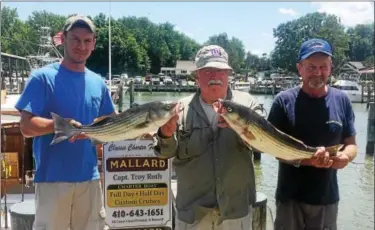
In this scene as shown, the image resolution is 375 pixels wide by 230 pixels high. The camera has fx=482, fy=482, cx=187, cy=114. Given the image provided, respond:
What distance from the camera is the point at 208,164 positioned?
3.27 metres

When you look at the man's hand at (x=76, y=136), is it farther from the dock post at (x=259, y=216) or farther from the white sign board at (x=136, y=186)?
the dock post at (x=259, y=216)

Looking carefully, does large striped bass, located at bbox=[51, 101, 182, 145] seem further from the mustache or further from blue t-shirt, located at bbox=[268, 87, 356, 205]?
blue t-shirt, located at bbox=[268, 87, 356, 205]

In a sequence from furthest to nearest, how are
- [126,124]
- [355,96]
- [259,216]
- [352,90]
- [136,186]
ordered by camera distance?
[352,90] → [355,96] → [259,216] → [136,186] → [126,124]

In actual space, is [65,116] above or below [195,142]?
above

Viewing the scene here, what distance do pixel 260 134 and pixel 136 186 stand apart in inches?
89.4

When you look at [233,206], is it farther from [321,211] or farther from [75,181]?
[75,181]

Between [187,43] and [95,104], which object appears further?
[187,43]

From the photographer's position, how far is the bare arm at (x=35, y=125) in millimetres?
3430

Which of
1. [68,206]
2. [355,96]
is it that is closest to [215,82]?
[68,206]

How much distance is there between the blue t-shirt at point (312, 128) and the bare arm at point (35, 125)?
1.64 m

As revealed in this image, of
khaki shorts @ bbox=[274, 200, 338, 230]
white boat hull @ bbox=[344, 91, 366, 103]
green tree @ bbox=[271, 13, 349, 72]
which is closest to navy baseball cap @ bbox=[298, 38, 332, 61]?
khaki shorts @ bbox=[274, 200, 338, 230]

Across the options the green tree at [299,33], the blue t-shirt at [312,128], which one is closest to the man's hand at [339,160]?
the blue t-shirt at [312,128]

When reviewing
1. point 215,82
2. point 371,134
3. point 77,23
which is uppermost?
point 77,23

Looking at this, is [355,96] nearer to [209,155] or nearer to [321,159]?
[321,159]
